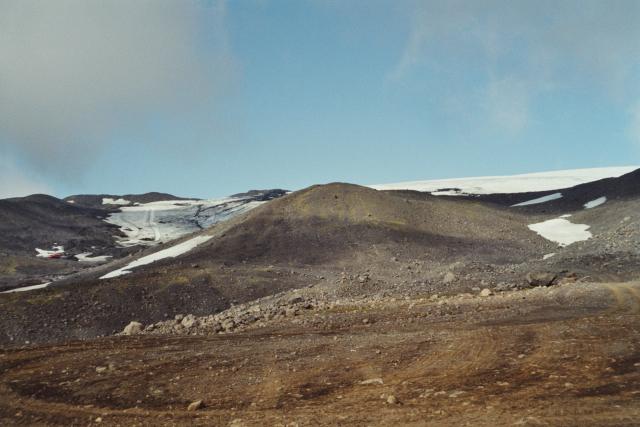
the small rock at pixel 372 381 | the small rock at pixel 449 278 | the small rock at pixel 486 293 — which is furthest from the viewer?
the small rock at pixel 449 278

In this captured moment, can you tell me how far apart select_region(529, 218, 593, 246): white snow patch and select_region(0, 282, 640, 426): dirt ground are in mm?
37962

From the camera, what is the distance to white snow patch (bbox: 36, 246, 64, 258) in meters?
83.9

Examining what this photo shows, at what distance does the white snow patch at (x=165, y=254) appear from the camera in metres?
50.4

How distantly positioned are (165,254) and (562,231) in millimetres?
40924

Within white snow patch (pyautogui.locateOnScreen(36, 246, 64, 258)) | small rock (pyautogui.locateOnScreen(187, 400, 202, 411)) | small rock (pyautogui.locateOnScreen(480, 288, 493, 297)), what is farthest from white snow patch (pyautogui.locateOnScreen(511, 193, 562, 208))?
small rock (pyautogui.locateOnScreen(187, 400, 202, 411))

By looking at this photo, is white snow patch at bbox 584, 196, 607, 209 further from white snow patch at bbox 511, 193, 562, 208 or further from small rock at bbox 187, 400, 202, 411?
small rock at bbox 187, 400, 202, 411

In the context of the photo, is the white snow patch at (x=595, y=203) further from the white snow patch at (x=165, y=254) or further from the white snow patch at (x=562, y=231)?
the white snow patch at (x=165, y=254)

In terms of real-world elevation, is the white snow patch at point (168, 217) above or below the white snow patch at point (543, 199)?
above

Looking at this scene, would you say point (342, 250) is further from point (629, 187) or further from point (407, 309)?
point (629, 187)

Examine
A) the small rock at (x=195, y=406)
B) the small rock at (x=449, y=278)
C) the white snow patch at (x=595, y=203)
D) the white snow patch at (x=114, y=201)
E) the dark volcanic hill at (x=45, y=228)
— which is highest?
the white snow patch at (x=114, y=201)

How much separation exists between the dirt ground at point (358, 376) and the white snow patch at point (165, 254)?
3235 centimetres

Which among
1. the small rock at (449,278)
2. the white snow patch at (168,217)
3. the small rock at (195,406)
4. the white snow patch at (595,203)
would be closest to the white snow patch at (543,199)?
the white snow patch at (595,203)

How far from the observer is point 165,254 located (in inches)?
2132

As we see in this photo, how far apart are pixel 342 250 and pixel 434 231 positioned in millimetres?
11197
